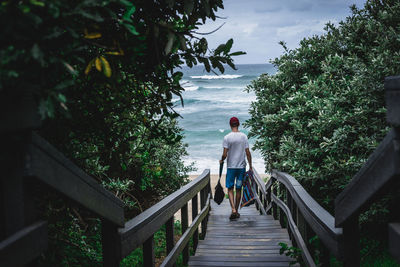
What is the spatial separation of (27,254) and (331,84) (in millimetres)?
5085

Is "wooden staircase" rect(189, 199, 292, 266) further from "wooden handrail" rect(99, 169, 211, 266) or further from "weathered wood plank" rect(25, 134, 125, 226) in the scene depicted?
"weathered wood plank" rect(25, 134, 125, 226)

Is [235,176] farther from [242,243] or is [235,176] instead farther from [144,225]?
[144,225]

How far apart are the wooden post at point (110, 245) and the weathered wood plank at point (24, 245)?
0.56m

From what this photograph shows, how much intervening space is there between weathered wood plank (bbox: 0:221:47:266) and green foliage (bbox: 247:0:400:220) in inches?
153

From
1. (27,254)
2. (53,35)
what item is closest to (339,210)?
(27,254)

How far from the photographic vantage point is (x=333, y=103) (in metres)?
4.95

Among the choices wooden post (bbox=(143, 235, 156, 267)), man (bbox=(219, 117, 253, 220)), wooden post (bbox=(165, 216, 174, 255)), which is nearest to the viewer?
wooden post (bbox=(143, 235, 156, 267))

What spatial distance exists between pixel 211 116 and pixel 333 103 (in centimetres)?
3650

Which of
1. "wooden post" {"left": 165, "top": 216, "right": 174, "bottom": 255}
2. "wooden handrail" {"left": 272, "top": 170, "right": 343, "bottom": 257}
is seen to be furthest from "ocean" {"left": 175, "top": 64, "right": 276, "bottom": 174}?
"wooden handrail" {"left": 272, "top": 170, "right": 343, "bottom": 257}

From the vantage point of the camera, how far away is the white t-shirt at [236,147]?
6.64m

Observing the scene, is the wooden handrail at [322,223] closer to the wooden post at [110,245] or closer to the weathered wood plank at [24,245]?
the wooden post at [110,245]

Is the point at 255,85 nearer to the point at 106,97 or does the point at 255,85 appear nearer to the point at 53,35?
the point at 106,97

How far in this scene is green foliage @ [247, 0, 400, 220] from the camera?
451 centimetres

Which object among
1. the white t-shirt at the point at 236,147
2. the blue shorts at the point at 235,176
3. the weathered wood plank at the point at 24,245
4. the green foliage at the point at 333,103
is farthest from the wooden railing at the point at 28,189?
→ the blue shorts at the point at 235,176
